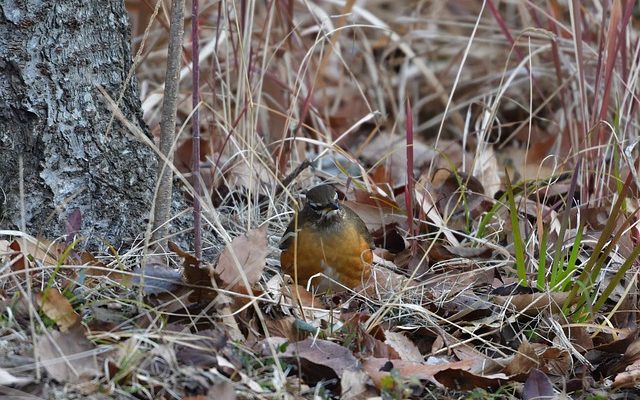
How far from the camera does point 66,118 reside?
3.92 metres

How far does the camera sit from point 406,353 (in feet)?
11.9

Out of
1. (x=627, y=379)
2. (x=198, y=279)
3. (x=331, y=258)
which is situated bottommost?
(x=627, y=379)

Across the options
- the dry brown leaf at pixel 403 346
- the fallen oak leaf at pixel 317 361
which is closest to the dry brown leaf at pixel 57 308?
the fallen oak leaf at pixel 317 361

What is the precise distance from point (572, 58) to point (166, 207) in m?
3.41

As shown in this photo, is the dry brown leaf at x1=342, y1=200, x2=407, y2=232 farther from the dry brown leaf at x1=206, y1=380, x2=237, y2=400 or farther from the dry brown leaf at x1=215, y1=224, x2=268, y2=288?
the dry brown leaf at x1=206, y1=380, x2=237, y2=400

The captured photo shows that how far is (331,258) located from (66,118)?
4.31 ft

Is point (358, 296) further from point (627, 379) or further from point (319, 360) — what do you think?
point (627, 379)

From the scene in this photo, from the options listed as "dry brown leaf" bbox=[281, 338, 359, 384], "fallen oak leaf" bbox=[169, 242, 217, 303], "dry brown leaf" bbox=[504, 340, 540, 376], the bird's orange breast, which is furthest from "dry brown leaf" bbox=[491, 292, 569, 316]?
"fallen oak leaf" bbox=[169, 242, 217, 303]

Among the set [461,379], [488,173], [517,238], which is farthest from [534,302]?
[488,173]

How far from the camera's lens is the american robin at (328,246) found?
4.35m

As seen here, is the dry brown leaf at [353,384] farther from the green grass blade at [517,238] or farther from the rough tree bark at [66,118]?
the rough tree bark at [66,118]

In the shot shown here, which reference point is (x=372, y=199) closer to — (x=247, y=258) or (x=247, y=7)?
(x=247, y=7)

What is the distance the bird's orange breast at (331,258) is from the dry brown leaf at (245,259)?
2.42 feet

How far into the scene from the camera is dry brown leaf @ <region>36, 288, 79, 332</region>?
10.6ft
